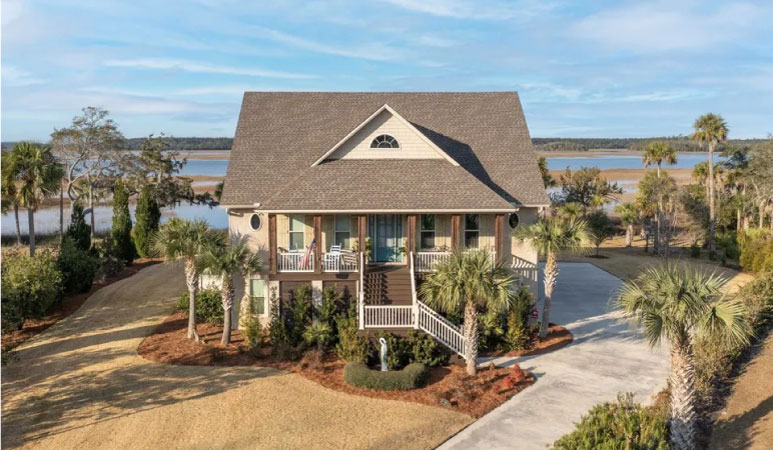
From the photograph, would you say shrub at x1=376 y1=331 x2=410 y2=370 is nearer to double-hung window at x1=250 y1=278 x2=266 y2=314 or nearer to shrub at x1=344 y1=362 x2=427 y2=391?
shrub at x1=344 y1=362 x2=427 y2=391

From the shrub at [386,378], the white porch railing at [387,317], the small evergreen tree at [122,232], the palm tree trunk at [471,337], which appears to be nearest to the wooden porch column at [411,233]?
the white porch railing at [387,317]

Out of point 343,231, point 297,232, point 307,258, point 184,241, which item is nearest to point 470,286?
point 307,258

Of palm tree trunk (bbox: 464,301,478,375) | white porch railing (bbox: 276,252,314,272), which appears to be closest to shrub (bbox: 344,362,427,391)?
palm tree trunk (bbox: 464,301,478,375)

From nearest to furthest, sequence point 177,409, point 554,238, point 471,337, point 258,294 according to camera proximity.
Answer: point 177,409, point 471,337, point 554,238, point 258,294

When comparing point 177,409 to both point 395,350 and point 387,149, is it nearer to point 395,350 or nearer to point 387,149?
point 395,350

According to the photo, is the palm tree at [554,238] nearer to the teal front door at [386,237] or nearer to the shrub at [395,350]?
the teal front door at [386,237]

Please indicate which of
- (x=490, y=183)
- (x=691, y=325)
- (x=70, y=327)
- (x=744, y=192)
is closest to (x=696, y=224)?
(x=744, y=192)
